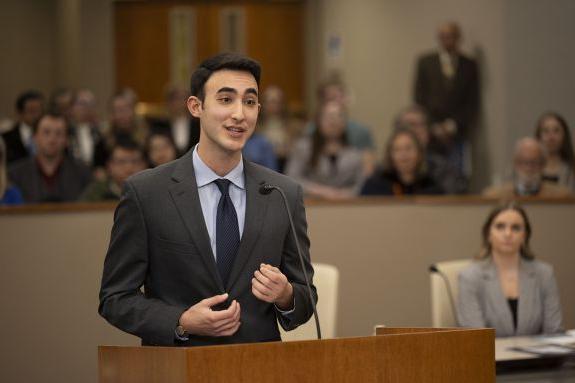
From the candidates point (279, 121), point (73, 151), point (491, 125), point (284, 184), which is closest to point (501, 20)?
point (491, 125)

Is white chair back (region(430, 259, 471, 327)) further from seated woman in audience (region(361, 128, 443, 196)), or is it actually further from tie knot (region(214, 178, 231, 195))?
tie knot (region(214, 178, 231, 195))

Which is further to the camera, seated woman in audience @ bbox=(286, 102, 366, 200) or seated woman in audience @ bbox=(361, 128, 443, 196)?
seated woman in audience @ bbox=(286, 102, 366, 200)

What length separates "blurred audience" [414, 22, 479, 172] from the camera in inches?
344

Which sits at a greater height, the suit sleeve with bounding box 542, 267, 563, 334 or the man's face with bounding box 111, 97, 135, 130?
the man's face with bounding box 111, 97, 135, 130

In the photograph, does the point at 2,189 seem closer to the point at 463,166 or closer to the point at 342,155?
the point at 342,155

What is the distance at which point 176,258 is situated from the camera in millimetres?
2596

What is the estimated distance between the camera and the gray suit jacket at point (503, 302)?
450 centimetres

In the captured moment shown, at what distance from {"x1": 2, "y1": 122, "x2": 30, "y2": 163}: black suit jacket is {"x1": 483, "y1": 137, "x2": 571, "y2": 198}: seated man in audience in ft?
10.1

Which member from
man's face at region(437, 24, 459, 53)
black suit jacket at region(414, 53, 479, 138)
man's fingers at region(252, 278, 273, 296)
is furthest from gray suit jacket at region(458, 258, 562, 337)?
man's face at region(437, 24, 459, 53)

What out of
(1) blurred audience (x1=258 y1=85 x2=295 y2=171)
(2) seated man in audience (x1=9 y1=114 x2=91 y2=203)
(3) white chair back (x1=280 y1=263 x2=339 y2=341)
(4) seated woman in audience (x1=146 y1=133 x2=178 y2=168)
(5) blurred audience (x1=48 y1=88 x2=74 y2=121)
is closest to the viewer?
(3) white chair back (x1=280 y1=263 x2=339 y2=341)

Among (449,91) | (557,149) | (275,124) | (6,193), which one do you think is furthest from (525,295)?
(449,91)

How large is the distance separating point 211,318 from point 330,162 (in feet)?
13.8

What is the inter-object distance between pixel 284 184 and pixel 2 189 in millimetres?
2888

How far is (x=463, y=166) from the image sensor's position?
876 centimetres
